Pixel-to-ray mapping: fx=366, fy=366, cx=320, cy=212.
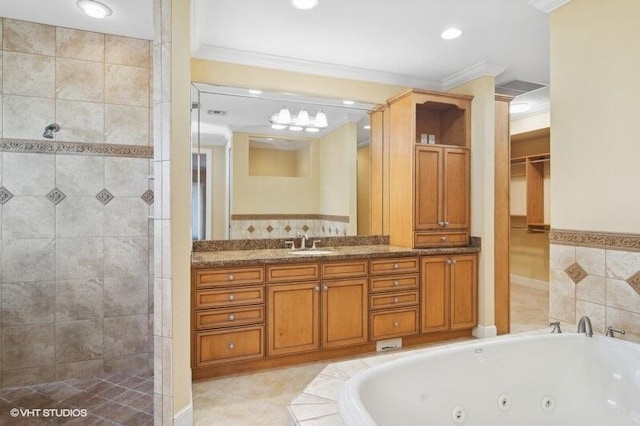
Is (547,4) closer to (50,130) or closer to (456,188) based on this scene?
(456,188)

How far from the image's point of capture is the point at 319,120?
352 cm

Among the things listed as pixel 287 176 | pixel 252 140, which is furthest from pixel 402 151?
pixel 252 140

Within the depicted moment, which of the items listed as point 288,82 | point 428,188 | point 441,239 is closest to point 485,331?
point 441,239

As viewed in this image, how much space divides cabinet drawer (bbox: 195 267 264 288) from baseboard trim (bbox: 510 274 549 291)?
4.61m

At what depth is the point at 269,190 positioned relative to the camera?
11.0ft

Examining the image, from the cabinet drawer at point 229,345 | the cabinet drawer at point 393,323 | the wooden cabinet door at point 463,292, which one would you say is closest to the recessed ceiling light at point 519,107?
the wooden cabinet door at point 463,292

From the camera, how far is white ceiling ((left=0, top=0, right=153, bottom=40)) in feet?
7.70

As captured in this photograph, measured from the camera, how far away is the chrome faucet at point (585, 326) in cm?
202

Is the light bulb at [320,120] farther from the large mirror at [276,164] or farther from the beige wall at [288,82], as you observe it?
the beige wall at [288,82]

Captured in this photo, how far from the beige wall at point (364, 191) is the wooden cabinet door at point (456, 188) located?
2.39 ft

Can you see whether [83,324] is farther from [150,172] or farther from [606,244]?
[606,244]

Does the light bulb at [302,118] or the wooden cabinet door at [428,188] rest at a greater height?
the light bulb at [302,118]

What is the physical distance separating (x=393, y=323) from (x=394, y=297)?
22 centimetres

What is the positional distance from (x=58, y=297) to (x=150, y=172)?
111 centimetres
